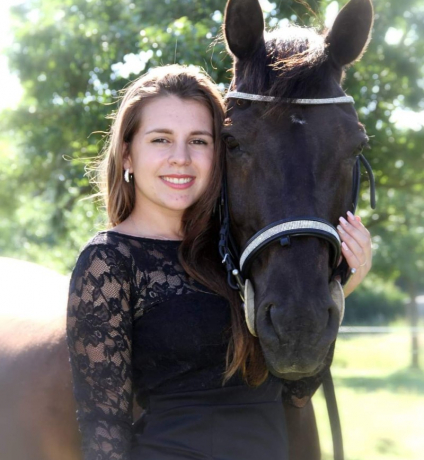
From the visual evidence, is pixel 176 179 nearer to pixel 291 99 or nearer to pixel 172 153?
pixel 172 153

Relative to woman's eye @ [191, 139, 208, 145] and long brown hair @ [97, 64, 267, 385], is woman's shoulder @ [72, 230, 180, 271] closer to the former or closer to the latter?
long brown hair @ [97, 64, 267, 385]

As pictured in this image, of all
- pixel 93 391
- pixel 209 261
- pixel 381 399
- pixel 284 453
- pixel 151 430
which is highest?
pixel 209 261

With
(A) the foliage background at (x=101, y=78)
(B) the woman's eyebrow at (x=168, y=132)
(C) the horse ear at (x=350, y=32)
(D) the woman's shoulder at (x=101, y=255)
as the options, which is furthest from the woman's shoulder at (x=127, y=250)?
(A) the foliage background at (x=101, y=78)

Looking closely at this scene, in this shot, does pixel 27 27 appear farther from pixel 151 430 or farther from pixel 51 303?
pixel 151 430

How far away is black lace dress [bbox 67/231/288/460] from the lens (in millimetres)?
1903

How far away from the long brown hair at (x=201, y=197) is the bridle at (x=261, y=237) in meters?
0.05

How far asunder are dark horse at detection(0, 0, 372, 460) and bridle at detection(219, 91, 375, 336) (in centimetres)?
2

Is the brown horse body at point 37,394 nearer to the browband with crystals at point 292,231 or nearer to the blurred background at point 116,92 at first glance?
the browband with crystals at point 292,231

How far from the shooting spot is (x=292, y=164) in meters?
1.98

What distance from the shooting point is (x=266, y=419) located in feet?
6.74

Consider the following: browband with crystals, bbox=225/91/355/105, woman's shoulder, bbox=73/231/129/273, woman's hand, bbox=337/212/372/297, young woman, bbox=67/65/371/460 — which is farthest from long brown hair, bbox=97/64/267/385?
woman's hand, bbox=337/212/372/297

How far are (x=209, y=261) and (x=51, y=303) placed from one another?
1.16m

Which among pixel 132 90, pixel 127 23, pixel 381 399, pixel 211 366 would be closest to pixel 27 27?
pixel 127 23

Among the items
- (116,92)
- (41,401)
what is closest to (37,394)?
(41,401)
